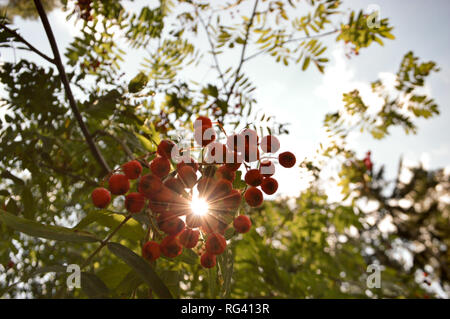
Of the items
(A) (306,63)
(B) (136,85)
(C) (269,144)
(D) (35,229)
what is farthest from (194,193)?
(A) (306,63)

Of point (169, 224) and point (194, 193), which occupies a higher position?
point (194, 193)

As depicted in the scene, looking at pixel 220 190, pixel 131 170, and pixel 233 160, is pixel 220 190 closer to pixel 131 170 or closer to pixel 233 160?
pixel 233 160

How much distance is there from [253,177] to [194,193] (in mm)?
261

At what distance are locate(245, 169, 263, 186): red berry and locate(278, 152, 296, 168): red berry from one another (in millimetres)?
156

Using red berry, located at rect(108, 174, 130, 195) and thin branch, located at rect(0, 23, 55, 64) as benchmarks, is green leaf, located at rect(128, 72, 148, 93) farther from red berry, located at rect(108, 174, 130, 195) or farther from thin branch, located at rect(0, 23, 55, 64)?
red berry, located at rect(108, 174, 130, 195)

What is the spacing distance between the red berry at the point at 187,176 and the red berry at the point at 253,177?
0.25m

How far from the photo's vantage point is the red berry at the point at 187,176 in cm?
Result: 102

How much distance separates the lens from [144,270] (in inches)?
32.3

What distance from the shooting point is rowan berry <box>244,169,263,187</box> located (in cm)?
116

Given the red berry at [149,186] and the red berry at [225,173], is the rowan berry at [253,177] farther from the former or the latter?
the red berry at [149,186]

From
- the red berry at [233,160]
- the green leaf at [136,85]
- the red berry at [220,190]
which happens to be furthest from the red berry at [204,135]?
the green leaf at [136,85]

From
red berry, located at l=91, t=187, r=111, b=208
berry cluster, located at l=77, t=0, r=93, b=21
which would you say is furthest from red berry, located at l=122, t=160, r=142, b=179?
berry cluster, located at l=77, t=0, r=93, b=21
